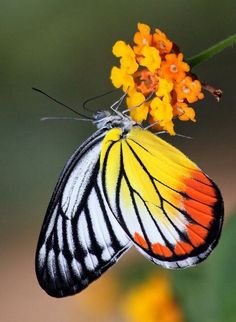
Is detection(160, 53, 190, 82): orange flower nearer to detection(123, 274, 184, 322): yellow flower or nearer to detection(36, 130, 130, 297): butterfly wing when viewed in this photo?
detection(36, 130, 130, 297): butterfly wing

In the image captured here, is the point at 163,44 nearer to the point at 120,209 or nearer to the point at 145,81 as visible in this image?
the point at 145,81

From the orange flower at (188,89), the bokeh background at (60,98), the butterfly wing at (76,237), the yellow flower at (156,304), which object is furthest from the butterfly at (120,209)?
the bokeh background at (60,98)

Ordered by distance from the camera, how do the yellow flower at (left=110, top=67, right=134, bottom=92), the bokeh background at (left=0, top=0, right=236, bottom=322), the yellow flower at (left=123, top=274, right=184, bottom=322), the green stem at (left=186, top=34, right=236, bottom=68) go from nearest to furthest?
the green stem at (left=186, top=34, right=236, bottom=68), the yellow flower at (left=110, top=67, right=134, bottom=92), the yellow flower at (left=123, top=274, right=184, bottom=322), the bokeh background at (left=0, top=0, right=236, bottom=322)

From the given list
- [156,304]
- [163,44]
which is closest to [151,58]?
[163,44]

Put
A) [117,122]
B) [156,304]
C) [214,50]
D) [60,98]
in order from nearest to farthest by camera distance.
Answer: [214,50], [117,122], [156,304], [60,98]

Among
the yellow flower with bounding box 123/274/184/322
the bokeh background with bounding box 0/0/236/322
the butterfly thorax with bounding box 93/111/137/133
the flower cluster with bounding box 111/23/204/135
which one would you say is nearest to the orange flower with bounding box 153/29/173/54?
the flower cluster with bounding box 111/23/204/135
